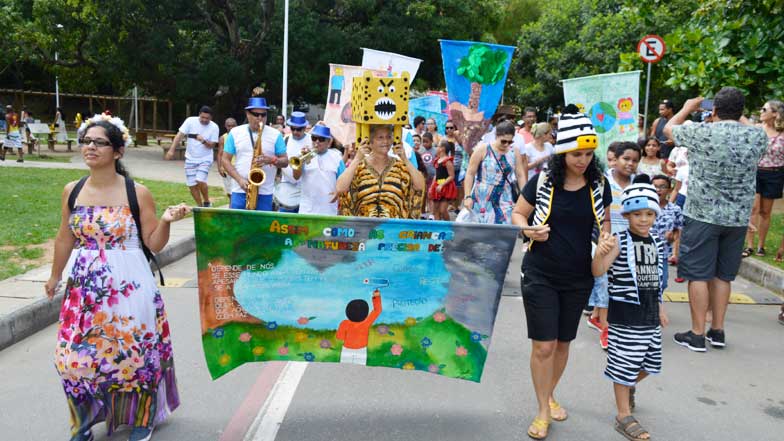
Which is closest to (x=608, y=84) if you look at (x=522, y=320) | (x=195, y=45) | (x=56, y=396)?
(x=522, y=320)

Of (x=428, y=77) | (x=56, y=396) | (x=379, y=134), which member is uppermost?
(x=428, y=77)

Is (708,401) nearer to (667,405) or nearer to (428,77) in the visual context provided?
(667,405)

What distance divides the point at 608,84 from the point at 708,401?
5.62m

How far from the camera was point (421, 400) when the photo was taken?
461cm

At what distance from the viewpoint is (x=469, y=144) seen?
8.36 meters

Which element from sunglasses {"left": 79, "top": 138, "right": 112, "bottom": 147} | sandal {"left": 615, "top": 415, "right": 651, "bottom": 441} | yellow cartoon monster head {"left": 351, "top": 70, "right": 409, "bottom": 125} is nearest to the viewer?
sunglasses {"left": 79, "top": 138, "right": 112, "bottom": 147}

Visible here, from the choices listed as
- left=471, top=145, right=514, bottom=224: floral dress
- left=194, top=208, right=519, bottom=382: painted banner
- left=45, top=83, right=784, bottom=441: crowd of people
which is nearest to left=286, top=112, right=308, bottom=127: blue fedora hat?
left=471, top=145, right=514, bottom=224: floral dress

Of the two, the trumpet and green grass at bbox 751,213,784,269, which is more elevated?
the trumpet

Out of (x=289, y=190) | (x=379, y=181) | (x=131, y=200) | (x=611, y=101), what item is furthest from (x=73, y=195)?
(x=611, y=101)

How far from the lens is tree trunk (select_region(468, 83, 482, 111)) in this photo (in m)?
8.35

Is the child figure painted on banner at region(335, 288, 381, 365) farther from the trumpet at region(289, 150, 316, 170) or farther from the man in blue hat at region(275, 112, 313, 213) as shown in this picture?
the man in blue hat at region(275, 112, 313, 213)

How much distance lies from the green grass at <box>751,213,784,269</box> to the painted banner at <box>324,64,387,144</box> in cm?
599

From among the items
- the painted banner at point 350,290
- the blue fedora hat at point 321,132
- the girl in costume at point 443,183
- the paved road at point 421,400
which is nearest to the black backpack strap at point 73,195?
the painted banner at point 350,290

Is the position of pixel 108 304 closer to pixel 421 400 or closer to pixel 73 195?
pixel 73 195
